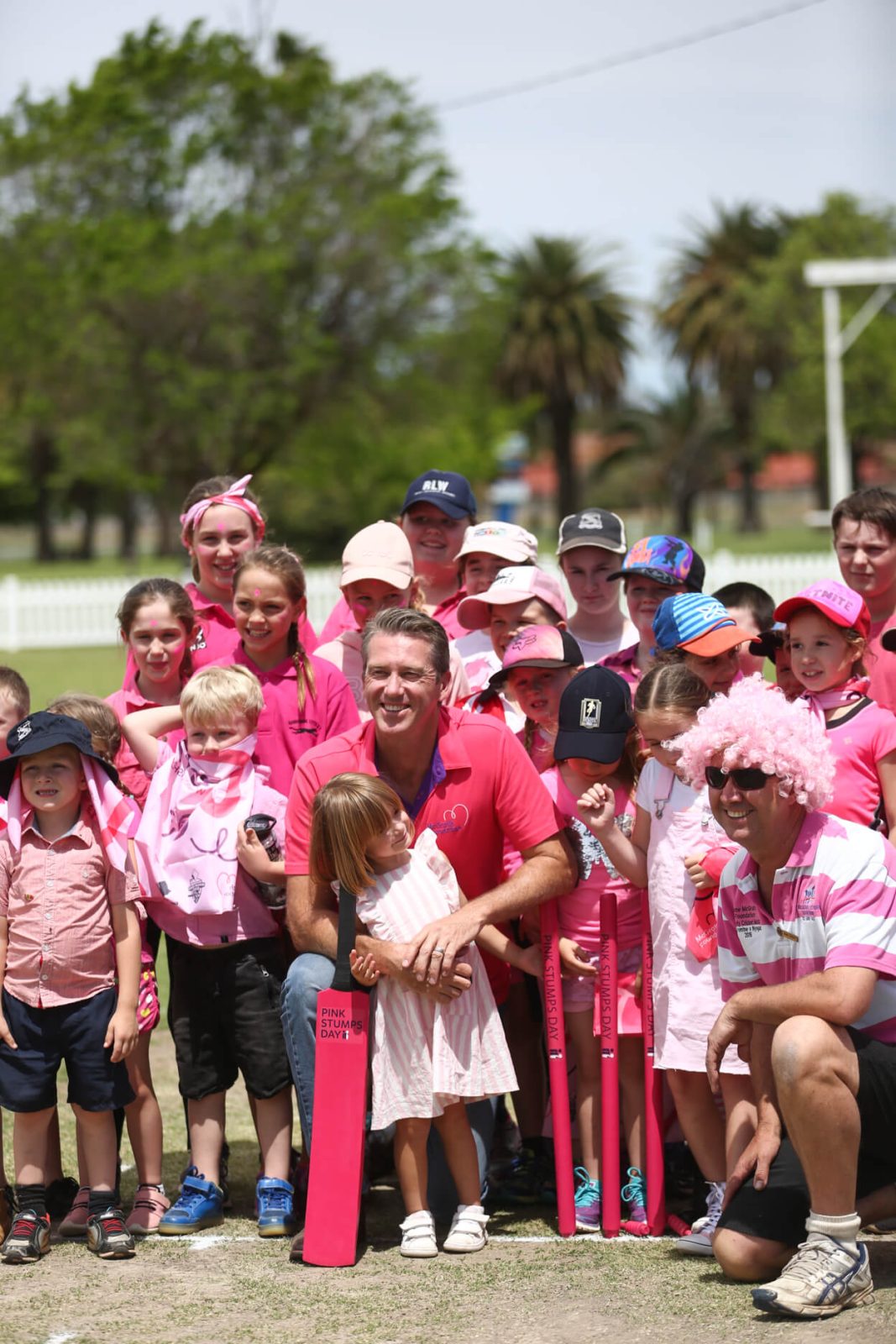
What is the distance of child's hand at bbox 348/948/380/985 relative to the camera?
4.38 m

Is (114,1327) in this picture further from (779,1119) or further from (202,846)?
(779,1119)

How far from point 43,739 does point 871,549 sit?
9.24 ft

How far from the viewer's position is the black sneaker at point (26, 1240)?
4355 millimetres

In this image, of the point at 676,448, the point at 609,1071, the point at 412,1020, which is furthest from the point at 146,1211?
the point at 676,448

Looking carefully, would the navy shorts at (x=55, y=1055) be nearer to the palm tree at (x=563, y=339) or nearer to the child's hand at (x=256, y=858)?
the child's hand at (x=256, y=858)

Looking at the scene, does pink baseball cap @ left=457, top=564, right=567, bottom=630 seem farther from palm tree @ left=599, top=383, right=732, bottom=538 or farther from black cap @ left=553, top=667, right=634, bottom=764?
palm tree @ left=599, top=383, right=732, bottom=538

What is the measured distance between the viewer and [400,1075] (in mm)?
4402

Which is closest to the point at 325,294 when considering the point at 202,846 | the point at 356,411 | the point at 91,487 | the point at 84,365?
the point at 356,411

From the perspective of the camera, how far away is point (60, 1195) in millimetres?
4934

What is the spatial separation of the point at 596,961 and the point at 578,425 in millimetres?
70858

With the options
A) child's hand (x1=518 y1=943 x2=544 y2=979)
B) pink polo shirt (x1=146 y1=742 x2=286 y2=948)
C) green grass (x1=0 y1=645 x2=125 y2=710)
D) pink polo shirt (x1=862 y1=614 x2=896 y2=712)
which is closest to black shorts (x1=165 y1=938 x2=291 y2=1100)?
pink polo shirt (x1=146 y1=742 x2=286 y2=948)

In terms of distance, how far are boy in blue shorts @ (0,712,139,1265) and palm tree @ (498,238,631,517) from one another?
58983 millimetres

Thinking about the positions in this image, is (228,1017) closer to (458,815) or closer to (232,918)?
(232,918)

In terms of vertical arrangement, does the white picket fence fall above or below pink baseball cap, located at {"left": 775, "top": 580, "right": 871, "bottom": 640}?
above
